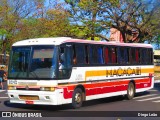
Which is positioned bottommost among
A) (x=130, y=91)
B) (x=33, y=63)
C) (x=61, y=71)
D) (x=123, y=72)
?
(x=130, y=91)

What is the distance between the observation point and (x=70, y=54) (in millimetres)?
15906

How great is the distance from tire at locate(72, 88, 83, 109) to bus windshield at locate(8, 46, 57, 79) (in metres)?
1.54

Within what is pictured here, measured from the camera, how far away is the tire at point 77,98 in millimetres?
15909

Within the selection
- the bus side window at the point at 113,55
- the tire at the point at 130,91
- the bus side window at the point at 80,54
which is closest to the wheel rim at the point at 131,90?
the tire at the point at 130,91

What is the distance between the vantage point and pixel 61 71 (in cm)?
1522

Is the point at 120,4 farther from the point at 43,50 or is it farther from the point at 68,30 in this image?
the point at 43,50

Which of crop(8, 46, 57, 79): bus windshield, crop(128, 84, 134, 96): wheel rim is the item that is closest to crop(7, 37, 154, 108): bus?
crop(8, 46, 57, 79): bus windshield

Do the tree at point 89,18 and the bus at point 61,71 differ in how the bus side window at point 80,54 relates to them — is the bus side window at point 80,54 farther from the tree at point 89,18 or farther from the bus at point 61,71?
the tree at point 89,18

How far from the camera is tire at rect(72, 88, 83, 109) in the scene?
15909mm

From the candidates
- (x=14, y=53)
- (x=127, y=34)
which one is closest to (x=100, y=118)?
(x=14, y=53)

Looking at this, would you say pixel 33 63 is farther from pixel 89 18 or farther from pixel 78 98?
pixel 89 18

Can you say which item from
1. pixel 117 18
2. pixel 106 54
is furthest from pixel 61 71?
pixel 117 18

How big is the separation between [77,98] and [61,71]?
151 cm

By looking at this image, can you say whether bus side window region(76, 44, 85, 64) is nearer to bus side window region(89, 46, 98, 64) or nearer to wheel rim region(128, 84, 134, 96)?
bus side window region(89, 46, 98, 64)
